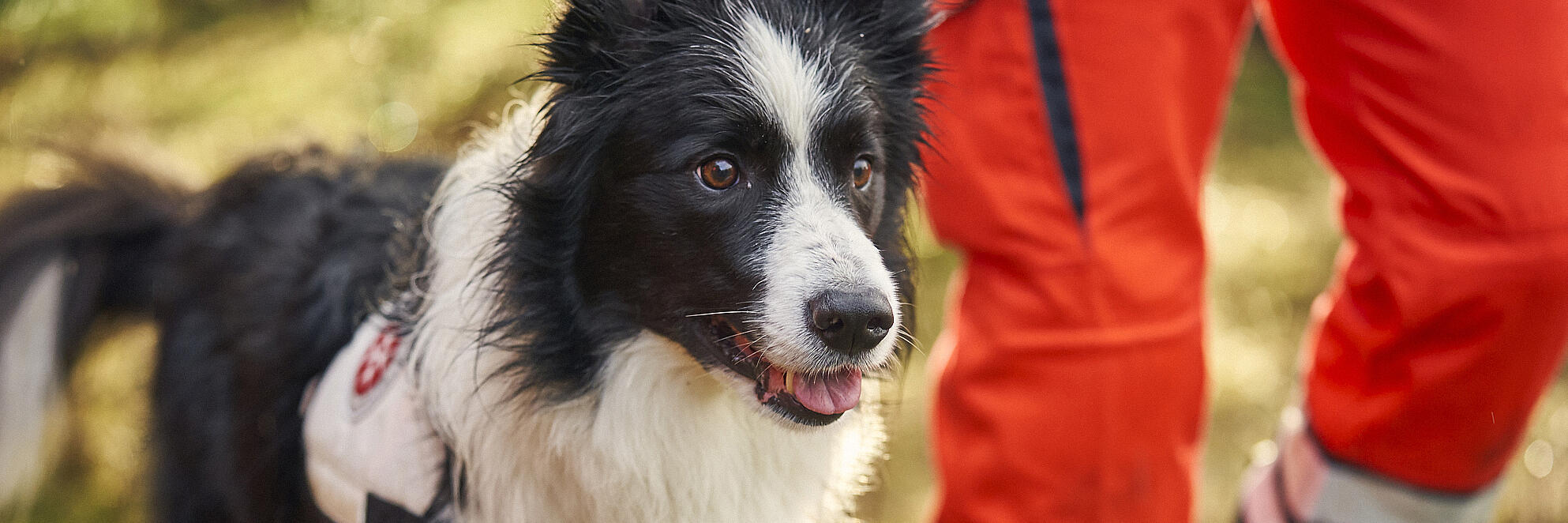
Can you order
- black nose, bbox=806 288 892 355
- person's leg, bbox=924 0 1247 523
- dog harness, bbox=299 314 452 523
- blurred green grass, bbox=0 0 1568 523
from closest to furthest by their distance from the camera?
1. black nose, bbox=806 288 892 355
2. dog harness, bbox=299 314 452 523
3. person's leg, bbox=924 0 1247 523
4. blurred green grass, bbox=0 0 1568 523

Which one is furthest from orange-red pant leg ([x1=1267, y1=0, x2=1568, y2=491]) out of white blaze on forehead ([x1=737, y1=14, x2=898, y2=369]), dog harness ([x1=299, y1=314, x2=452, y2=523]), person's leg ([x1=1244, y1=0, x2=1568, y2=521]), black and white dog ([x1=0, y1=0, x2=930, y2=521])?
dog harness ([x1=299, y1=314, x2=452, y2=523])

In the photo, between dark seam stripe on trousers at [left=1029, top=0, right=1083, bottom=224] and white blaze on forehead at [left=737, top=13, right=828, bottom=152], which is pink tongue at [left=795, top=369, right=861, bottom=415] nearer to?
white blaze on forehead at [left=737, top=13, right=828, bottom=152]

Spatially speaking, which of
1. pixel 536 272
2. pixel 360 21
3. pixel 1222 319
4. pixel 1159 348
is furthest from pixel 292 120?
pixel 1222 319

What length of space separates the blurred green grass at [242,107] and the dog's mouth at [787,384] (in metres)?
1.01

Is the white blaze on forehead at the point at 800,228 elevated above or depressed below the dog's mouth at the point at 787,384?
above

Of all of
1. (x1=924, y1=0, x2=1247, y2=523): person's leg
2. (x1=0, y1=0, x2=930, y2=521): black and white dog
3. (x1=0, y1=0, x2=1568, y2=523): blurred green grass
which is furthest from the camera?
(x1=0, y1=0, x2=1568, y2=523): blurred green grass

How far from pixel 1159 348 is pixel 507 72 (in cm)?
202

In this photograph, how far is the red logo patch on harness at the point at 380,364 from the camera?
1925mm

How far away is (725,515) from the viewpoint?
6.24 feet

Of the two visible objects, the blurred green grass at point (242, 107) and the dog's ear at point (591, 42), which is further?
the blurred green grass at point (242, 107)

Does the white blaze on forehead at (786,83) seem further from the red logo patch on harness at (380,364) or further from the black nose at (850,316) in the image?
the red logo patch on harness at (380,364)

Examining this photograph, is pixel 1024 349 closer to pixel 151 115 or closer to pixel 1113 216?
pixel 1113 216

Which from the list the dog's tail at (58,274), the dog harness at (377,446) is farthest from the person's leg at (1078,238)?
the dog's tail at (58,274)

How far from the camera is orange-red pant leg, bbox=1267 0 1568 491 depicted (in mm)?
1767
